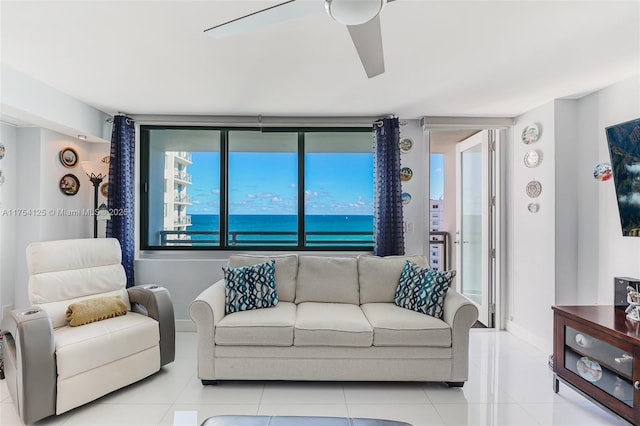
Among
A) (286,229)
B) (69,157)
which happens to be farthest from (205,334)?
(69,157)

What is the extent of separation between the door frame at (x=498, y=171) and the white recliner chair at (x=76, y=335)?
117 inches

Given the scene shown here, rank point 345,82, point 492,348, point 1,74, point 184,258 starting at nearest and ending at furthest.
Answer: point 1,74 → point 345,82 → point 492,348 → point 184,258

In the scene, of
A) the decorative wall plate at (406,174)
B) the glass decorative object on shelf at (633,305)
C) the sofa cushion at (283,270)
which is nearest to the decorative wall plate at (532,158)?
the decorative wall plate at (406,174)

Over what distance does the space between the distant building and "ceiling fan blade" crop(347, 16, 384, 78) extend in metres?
2.93

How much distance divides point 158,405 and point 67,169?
2.69 meters

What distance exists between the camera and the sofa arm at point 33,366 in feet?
6.54

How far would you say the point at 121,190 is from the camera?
3.56 metres

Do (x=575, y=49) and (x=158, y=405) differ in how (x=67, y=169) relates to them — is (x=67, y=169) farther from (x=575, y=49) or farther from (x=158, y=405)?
(x=575, y=49)

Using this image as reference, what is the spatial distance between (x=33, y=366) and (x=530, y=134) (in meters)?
4.45

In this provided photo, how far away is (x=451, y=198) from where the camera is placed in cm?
538

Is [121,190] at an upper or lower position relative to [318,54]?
lower

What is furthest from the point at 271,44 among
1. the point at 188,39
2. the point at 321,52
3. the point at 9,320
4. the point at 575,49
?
the point at 9,320

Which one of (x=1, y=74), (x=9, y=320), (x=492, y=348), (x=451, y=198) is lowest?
(x=492, y=348)

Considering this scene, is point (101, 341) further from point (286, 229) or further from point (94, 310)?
point (286, 229)
